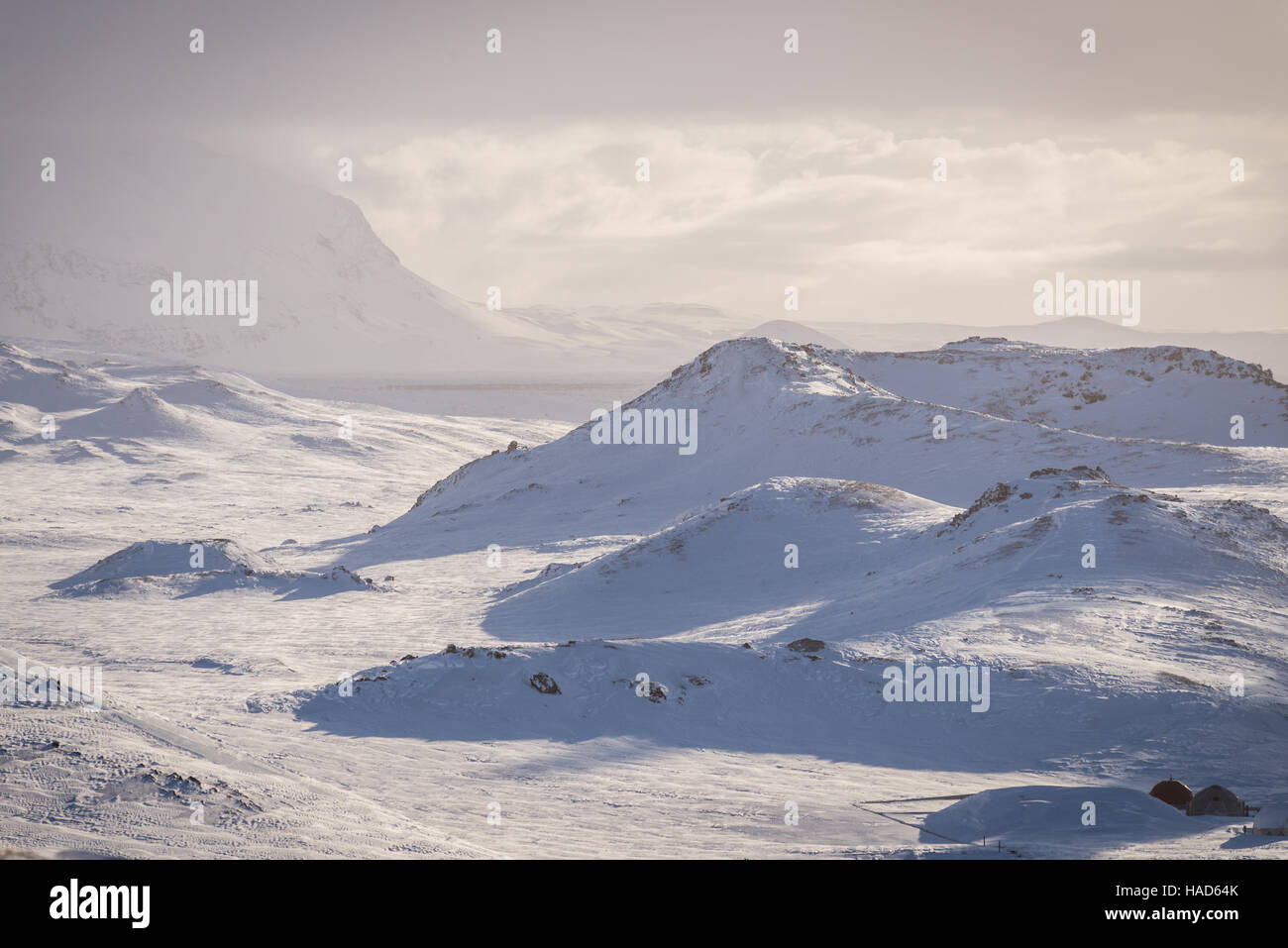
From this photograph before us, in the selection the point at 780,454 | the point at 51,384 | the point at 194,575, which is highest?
the point at 51,384

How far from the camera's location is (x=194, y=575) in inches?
2003

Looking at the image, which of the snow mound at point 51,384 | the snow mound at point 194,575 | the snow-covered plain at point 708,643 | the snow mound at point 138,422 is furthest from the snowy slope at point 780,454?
the snow mound at point 51,384

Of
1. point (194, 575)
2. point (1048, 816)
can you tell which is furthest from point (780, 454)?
point (1048, 816)

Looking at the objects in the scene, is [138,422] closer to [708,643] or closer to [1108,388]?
[1108,388]

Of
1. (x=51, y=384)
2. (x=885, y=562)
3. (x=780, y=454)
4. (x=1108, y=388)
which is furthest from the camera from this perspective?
(x=51, y=384)

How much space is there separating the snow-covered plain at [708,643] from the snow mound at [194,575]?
25 centimetres

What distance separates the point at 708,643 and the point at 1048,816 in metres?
14.5

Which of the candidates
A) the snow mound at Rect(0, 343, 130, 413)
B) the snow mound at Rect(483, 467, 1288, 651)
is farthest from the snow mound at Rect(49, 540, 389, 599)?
the snow mound at Rect(0, 343, 130, 413)

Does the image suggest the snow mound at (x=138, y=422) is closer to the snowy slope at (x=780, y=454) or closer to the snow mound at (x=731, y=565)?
the snowy slope at (x=780, y=454)

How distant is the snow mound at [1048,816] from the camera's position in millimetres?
18797

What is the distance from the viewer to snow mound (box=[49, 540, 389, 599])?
161ft

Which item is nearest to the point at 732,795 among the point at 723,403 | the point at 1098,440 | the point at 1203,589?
the point at 1203,589
